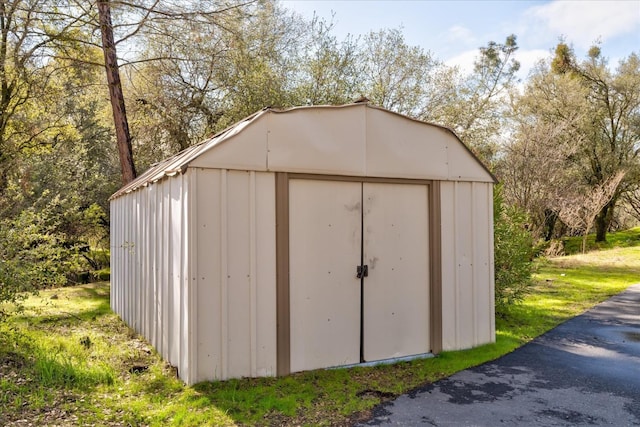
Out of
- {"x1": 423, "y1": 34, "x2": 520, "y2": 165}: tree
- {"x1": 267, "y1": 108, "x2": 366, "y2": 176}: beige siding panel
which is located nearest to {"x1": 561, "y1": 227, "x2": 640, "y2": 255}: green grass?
{"x1": 423, "y1": 34, "x2": 520, "y2": 165}: tree

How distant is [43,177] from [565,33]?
22.9 meters

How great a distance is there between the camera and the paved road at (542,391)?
149 inches

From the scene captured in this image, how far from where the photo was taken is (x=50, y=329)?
7102 millimetres

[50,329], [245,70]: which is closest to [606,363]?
[50,329]

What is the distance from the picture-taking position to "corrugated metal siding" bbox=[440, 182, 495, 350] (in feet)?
18.8

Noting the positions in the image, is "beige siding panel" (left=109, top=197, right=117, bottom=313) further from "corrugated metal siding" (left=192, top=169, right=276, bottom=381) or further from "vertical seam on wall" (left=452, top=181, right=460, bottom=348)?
"vertical seam on wall" (left=452, top=181, right=460, bottom=348)

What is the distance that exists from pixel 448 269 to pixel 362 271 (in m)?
1.28

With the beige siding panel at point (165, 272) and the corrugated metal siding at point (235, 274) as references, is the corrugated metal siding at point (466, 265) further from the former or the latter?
the beige siding panel at point (165, 272)

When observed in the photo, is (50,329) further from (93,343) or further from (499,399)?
(499,399)

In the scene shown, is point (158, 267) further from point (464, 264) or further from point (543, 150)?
point (543, 150)

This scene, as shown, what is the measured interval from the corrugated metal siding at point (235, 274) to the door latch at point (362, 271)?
3.49 feet

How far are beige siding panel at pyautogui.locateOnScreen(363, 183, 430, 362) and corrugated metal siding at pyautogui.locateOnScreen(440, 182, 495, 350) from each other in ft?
0.99

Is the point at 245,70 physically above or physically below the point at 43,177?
above

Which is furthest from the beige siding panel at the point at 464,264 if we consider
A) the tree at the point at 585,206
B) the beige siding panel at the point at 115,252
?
the tree at the point at 585,206
